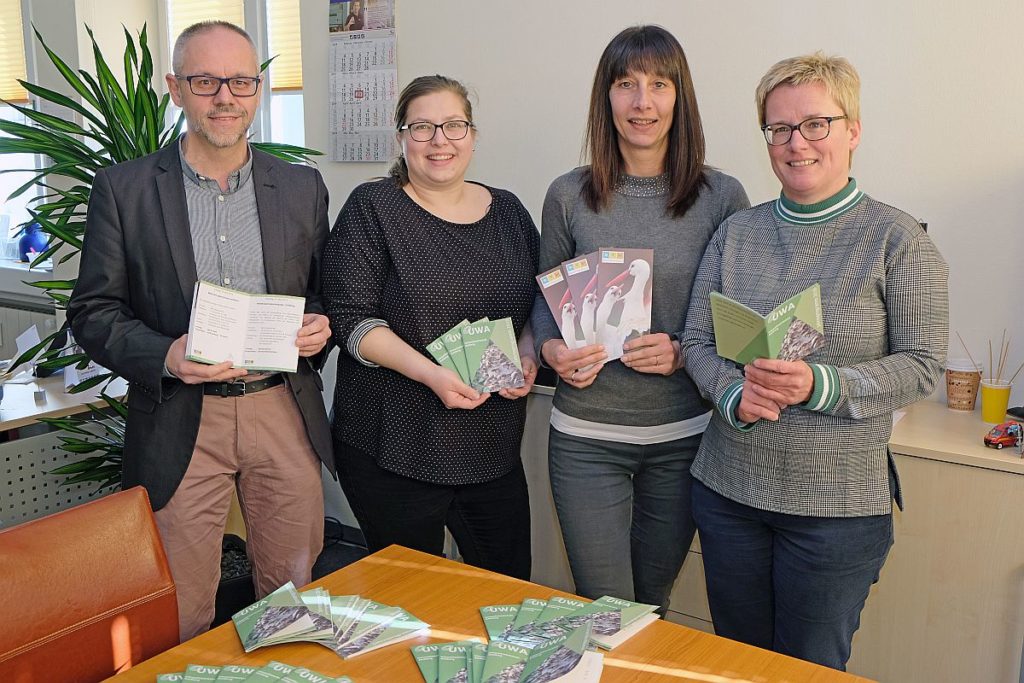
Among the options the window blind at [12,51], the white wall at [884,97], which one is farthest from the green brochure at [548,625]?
the window blind at [12,51]

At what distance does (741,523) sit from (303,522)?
109 cm

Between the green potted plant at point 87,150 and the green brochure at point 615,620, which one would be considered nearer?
the green brochure at point 615,620

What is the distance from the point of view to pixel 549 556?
10.1 ft

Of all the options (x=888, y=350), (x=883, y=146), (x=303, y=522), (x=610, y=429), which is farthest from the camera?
(x=883, y=146)

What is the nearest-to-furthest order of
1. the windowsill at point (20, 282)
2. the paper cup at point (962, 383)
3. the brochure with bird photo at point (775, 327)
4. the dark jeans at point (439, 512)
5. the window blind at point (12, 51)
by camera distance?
the brochure with bird photo at point (775, 327) < the dark jeans at point (439, 512) < the paper cup at point (962, 383) < the windowsill at point (20, 282) < the window blind at point (12, 51)

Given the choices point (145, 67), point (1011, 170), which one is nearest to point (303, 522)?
point (145, 67)

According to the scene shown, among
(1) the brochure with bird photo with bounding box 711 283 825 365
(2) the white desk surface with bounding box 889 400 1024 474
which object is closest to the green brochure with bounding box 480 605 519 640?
(1) the brochure with bird photo with bounding box 711 283 825 365

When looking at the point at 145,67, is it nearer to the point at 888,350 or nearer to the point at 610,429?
the point at 610,429

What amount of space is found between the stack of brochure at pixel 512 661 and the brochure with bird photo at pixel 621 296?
79 cm

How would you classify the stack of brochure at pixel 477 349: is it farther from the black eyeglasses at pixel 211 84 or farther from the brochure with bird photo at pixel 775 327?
the black eyeglasses at pixel 211 84

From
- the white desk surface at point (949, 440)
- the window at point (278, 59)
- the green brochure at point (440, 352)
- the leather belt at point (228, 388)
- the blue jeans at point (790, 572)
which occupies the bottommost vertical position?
the blue jeans at point (790, 572)

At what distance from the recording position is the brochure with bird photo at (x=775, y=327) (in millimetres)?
1567

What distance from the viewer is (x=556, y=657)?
1336 mm

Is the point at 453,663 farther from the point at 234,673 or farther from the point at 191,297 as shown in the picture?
the point at 191,297
